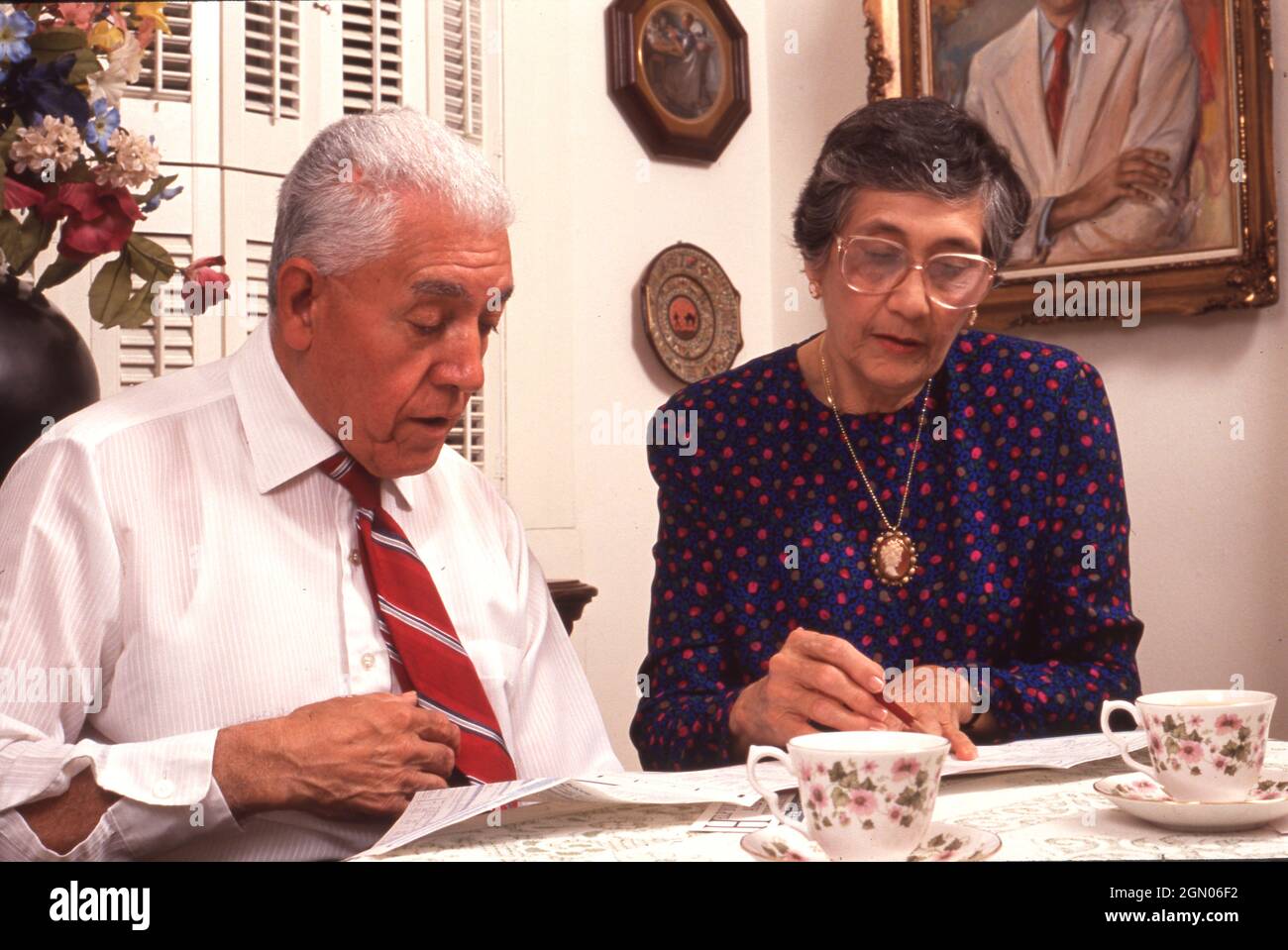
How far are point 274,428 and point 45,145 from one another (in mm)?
404

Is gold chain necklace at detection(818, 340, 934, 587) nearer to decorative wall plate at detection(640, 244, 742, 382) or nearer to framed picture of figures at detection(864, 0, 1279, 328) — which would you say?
framed picture of figures at detection(864, 0, 1279, 328)

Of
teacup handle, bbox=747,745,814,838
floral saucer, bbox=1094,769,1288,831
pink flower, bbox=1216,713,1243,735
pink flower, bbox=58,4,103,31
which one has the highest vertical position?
pink flower, bbox=58,4,103,31

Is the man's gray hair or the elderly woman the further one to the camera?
the elderly woman

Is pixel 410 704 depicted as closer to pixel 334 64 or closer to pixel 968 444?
pixel 968 444

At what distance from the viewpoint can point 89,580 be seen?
3.60 ft

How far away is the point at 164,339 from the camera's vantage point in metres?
2.00

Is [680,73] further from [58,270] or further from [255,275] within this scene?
[58,270]

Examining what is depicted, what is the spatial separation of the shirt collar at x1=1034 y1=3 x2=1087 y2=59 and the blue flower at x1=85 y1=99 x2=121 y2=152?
1.76 metres

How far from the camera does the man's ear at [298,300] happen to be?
1.21 m

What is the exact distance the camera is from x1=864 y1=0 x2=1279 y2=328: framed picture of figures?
2.27m

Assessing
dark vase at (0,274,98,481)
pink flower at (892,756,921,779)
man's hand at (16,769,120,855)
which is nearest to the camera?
pink flower at (892,756,921,779)

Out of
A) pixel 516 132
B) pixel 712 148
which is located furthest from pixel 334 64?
pixel 712 148

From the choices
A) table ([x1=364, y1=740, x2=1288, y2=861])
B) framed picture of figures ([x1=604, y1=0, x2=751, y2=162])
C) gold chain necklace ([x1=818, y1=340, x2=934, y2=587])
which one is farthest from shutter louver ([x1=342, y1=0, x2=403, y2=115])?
table ([x1=364, y1=740, x2=1288, y2=861])
